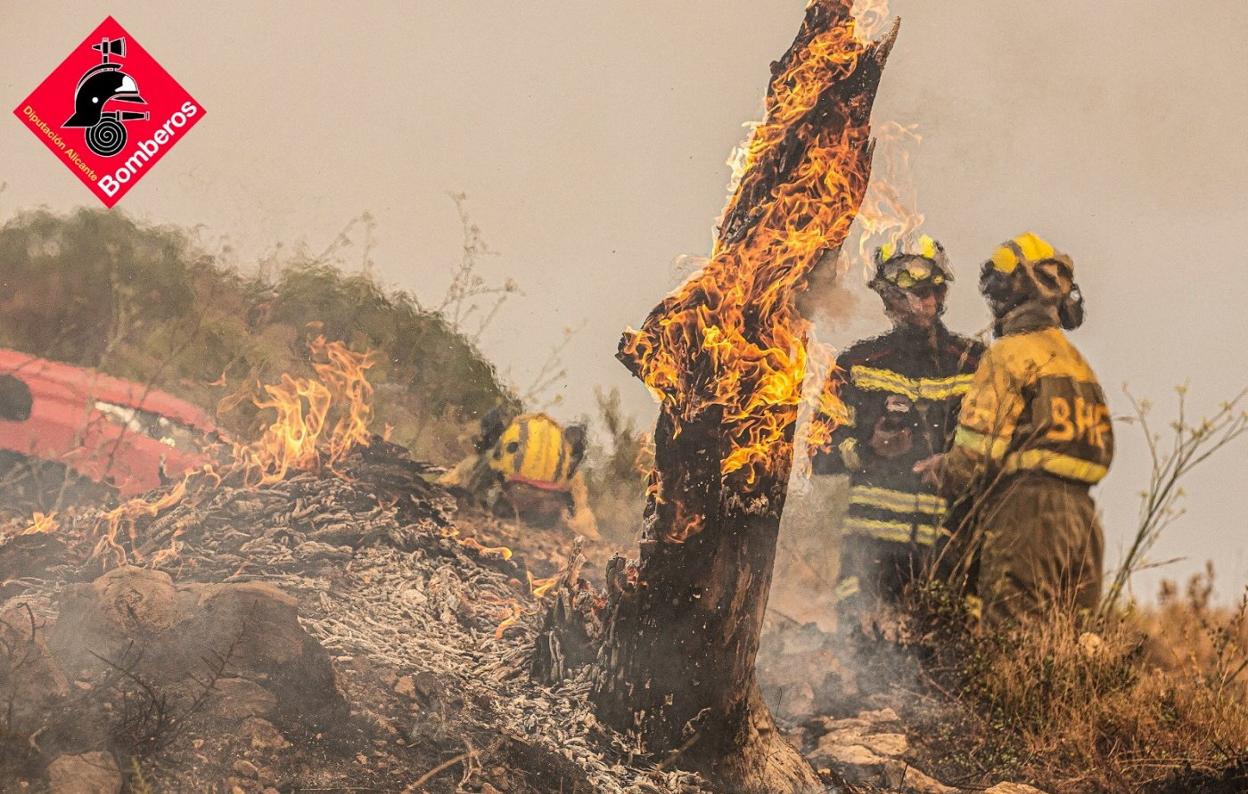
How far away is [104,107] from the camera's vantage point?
876cm

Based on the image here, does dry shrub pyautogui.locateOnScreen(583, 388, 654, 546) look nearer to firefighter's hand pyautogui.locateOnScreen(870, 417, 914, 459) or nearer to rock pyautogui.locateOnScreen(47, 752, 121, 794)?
firefighter's hand pyautogui.locateOnScreen(870, 417, 914, 459)

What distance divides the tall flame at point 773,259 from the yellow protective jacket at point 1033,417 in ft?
6.37

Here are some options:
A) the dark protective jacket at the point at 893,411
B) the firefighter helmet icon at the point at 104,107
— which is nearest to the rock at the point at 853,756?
the dark protective jacket at the point at 893,411

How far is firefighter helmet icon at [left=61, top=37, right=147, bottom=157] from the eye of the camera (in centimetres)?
867

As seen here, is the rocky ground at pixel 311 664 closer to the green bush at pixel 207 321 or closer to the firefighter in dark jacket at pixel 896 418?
the firefighter in dark jacket at pixel 896 418

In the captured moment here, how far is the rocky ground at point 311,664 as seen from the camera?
487 cm

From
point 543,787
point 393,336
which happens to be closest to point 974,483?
point 543,787

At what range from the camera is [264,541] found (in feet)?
23.2

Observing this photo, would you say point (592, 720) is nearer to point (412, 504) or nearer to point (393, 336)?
point (412, 504)

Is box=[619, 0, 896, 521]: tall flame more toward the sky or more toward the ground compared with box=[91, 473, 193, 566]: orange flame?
more toward the sky

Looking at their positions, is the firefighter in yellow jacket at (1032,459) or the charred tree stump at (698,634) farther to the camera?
→ the firefighter in yellow jacket at (1032,459)

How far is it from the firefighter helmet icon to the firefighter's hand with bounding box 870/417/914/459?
20.9ft

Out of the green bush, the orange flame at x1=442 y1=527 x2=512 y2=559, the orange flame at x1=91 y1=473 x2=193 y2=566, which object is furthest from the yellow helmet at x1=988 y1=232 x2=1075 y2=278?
the orange flame at x1=91 y1=473 x2=193 y2=566

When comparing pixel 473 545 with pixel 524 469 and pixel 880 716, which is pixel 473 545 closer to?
pixel 524 469
